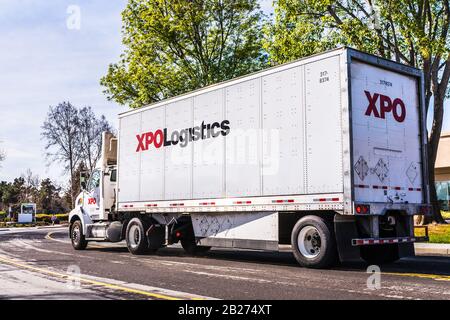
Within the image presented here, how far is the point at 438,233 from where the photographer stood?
63.4 feet

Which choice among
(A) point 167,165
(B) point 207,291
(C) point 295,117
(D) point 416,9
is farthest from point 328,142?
(D) point 416,9

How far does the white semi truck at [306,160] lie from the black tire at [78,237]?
4299 mm

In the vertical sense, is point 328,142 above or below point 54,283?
above

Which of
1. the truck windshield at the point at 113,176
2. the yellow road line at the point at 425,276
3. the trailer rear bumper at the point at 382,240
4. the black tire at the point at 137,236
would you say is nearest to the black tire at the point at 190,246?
the black tire at the point at 137,236

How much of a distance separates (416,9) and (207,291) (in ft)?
64.1

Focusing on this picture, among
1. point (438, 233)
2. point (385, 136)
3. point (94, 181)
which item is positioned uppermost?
point (385, 136)

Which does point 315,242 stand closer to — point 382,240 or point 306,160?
point 382,240

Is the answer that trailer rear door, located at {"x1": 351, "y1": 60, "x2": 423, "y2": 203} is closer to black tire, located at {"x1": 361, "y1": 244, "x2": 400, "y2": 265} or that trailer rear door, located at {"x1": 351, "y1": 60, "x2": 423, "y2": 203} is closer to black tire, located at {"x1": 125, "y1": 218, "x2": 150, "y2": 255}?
black tire, located at {"x1": 361, "y1": 244, "x2": 400, "y2": 265}

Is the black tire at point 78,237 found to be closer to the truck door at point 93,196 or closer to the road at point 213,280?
the truck door at point 93,196

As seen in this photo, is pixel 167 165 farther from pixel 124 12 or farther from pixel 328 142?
pixel 124 12

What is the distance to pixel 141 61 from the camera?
2839 cm

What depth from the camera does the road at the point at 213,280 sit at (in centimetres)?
736

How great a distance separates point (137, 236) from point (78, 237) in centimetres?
322

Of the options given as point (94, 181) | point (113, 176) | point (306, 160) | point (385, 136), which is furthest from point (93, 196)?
point (385, 136)
